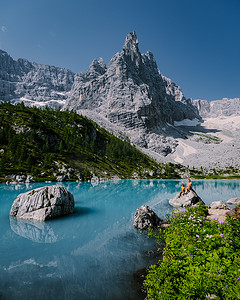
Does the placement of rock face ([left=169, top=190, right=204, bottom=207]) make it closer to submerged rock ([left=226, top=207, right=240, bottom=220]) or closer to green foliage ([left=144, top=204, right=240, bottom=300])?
submerged rock ([left=226, top=207, right=240, bottom=220])

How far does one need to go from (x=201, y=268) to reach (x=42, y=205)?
77.1ft

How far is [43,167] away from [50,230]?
3517 inches

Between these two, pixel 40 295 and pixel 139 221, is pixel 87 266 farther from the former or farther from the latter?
pixel 139 221

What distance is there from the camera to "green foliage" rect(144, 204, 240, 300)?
16.6 feet

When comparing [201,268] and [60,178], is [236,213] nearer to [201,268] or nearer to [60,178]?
[201,268]

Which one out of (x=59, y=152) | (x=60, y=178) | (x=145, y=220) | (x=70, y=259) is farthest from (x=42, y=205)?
(x=59, y=152)

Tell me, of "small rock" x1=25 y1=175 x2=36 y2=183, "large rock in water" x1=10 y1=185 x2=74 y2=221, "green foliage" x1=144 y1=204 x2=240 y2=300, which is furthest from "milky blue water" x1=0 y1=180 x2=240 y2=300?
"small rock" x1=25 y1=175 x2=36 y2=183

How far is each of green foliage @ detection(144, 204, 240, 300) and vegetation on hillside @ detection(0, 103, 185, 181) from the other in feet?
304

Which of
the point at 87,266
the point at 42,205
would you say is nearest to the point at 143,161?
the point at 42,205

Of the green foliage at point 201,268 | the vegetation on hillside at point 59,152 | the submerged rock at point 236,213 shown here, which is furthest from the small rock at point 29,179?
the green foliage at point 201,268

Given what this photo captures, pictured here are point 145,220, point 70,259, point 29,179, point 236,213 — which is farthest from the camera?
point 29,179

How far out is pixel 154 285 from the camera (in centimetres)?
615

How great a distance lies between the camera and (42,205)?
24.8 meters

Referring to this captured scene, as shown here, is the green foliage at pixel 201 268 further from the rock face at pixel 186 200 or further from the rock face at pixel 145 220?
the rock face at pixel 186 200
